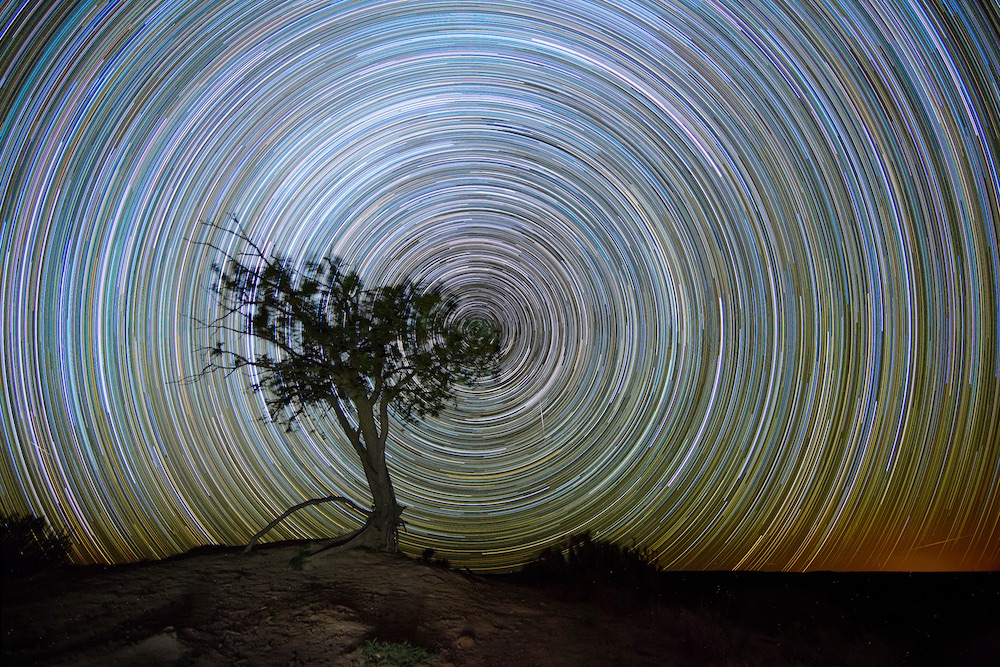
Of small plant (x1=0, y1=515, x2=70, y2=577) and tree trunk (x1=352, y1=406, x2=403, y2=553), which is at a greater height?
tree trunk (x1=352, y1=406, x2=403, y2=553)

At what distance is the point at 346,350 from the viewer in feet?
33.6

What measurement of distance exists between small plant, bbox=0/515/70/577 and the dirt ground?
149 cm

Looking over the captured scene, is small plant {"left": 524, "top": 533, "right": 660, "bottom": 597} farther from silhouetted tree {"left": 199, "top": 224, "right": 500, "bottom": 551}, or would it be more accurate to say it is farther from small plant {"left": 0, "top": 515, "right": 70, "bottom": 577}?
small plant {"left": 0, "top": 515, "right": 70, "bottom": 577}

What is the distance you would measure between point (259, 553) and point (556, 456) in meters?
7.41

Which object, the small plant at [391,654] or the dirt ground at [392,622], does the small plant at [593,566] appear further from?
the small plant at [391,654]

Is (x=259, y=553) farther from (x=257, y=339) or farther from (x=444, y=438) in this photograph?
(x=444, y=438)

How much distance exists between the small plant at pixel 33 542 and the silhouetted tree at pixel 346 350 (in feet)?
14.4

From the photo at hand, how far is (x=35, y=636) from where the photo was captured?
20.3 feet

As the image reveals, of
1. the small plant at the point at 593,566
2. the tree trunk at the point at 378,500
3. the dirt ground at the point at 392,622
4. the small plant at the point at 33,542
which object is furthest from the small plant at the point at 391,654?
the small plant at the point at 33,542

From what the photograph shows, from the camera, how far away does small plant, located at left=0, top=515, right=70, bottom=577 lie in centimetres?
932

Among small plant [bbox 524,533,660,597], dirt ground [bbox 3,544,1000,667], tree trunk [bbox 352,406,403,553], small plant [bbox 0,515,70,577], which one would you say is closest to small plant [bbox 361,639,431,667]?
dirt ground [bbox 3,544,1000,667]

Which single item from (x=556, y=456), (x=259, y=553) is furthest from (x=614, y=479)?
(x=259, y=553)

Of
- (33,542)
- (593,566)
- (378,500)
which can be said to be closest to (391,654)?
(378,500)

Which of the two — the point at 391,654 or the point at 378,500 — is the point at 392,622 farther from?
A: the point at 378,500
